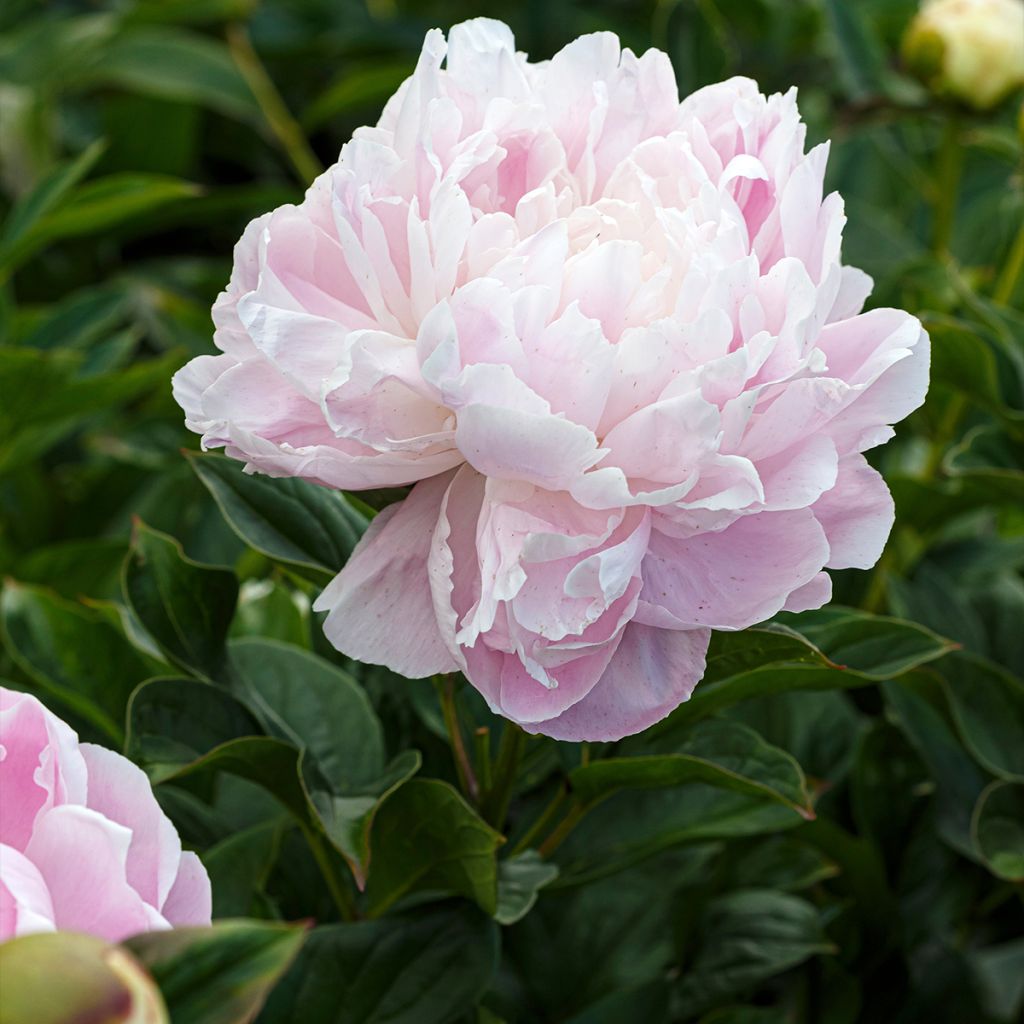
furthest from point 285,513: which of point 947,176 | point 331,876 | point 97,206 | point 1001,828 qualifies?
point 947,176

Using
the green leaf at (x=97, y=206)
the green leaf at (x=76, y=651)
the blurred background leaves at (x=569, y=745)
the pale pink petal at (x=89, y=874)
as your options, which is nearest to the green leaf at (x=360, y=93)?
the blurred background leaves at (x=569, y=745)

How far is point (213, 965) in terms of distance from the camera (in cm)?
35

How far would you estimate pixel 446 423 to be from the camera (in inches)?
18.7

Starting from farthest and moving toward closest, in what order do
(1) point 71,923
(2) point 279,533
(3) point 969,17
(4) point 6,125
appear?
(4) point 6,125 → (3) point 969,17 → (2) point 279,533 → (1) point 71,923

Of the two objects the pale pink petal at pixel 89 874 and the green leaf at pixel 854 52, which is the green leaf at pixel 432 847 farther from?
the green leaf at pixel 854 52

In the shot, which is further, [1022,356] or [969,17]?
[969,17]

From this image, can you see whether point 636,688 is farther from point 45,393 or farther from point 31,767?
point 45,393

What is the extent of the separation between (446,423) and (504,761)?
0.19 m

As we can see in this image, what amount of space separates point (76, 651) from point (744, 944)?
399 millimetres

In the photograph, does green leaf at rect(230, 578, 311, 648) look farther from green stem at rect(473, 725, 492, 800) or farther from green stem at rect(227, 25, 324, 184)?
green stem at rect(227, 25, 324, 184)

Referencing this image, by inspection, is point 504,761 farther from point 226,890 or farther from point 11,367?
point 11,367

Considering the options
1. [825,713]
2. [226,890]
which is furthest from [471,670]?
[825,713]

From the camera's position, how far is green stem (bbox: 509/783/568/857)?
0.64 meters

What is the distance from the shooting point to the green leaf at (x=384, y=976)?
61 centimetres
